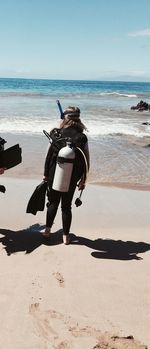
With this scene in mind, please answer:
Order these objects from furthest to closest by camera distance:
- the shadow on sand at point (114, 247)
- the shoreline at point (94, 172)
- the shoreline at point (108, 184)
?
1. the shoreline at point (94, 172)
2. the shoreline at point (108, 184)
3. the shadow on sand at point (114, 247)

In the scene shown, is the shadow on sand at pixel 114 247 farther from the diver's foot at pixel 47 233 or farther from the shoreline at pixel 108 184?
the shoreline at pixel 108 184

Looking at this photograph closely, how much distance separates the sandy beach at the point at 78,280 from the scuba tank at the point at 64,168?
0.71m

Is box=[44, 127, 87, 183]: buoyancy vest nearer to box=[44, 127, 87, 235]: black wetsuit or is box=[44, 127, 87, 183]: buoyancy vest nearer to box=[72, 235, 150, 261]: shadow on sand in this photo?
box=[44, 127, 87, 235]: black wetsuit

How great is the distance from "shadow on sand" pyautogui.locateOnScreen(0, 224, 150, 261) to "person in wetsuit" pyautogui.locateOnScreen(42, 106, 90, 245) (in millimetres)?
208

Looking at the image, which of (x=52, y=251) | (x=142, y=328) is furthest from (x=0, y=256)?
(x=142, y=328)

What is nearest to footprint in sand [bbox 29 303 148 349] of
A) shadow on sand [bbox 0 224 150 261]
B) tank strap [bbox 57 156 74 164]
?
shadow on sand [bbox 0 224 150 261]

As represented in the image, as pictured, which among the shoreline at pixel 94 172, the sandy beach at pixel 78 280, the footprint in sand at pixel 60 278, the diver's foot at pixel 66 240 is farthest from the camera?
the shoreline at pixel 94 172

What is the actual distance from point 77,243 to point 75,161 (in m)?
1.01

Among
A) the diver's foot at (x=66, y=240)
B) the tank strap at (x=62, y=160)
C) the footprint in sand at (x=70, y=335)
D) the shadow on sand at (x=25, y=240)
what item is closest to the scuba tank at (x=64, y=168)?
the tank strap at (x=62, y=160)

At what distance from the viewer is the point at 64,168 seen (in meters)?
4.81

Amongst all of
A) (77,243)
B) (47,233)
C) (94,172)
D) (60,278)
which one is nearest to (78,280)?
(60,278)

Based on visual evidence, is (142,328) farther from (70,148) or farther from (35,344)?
(70,148)

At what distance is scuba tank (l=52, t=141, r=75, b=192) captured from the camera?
4.74m

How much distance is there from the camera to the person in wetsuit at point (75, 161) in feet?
15.9
